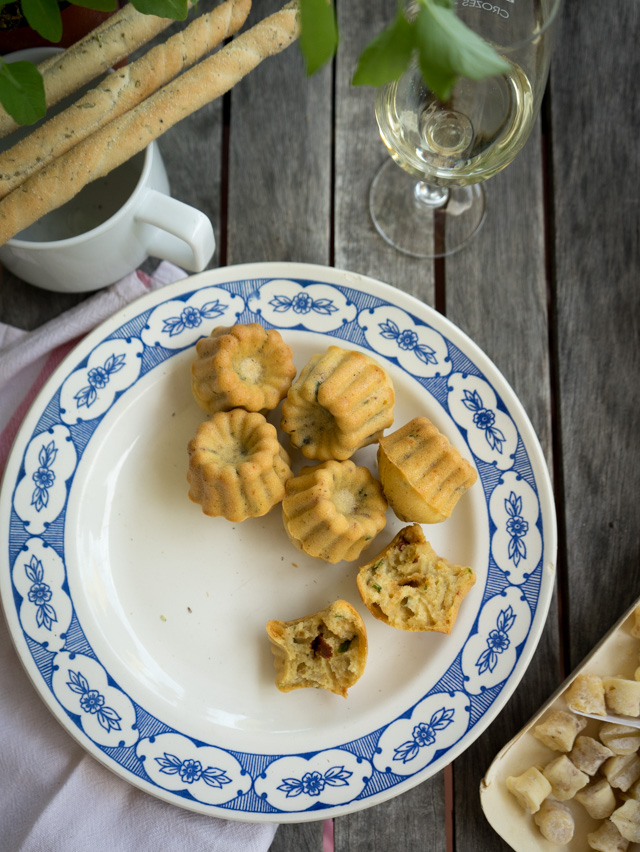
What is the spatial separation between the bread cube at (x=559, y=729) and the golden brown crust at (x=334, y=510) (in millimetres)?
401

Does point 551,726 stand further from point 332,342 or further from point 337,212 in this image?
point 337,212

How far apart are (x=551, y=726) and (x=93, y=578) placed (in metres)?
0.75

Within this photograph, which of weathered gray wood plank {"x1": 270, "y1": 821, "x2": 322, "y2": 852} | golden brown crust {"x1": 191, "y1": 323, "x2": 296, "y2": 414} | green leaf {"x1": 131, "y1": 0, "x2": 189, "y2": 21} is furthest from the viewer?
weathered gray wood plank {"x1": 270, "y1": 821, "x2": 322, "y2": 852}

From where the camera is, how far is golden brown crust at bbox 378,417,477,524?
3.53 ft

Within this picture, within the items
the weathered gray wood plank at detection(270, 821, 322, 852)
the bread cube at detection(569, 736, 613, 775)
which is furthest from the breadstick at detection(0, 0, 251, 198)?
the bread cube at detection(569, 736, 613, 775)

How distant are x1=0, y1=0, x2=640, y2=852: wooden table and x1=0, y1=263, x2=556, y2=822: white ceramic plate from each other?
14 centimetres

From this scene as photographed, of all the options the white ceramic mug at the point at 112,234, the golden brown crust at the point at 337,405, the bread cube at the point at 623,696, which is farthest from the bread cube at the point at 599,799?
the white ceramic mug at the point at 112,234

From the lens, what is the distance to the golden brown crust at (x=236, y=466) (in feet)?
3.54

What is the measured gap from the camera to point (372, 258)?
130cm

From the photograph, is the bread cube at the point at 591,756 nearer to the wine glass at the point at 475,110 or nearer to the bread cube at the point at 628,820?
the bread cube at the point at 628,820

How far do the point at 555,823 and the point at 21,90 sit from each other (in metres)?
1.24

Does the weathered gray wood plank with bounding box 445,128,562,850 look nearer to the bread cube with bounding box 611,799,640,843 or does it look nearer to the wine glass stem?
the wine glass stem

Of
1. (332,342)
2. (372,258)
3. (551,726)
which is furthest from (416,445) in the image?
(551,726)

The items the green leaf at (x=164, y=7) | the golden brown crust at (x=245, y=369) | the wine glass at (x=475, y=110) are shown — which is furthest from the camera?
the golden brown crust at (x=245, y=369)
